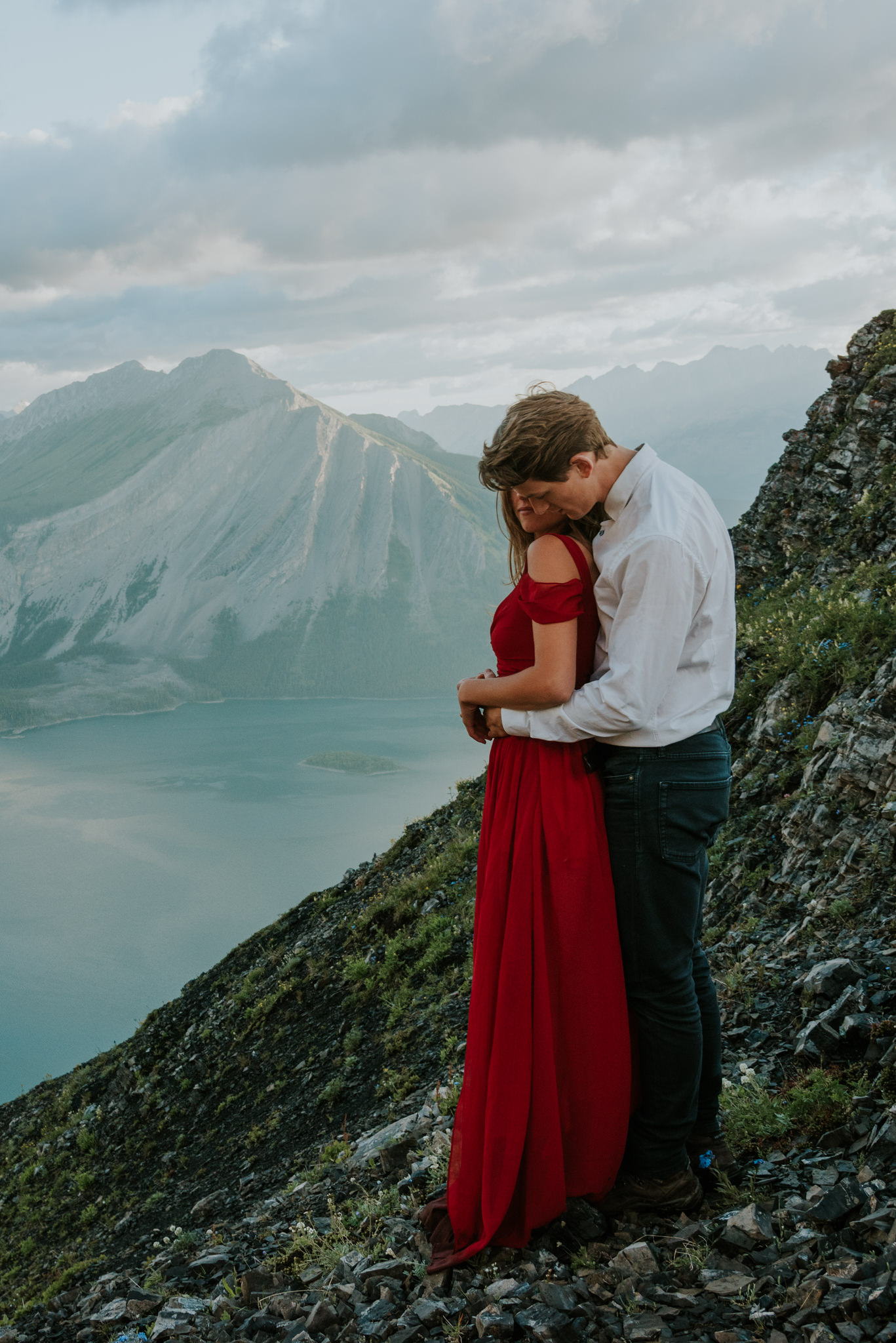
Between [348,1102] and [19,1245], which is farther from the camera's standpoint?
[19,1245]

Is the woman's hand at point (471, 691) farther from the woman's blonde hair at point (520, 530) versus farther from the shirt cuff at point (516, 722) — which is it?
the woman's blonde hair at point (520, 530)

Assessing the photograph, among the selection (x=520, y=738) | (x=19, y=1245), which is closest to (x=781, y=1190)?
(x=520, y=738)

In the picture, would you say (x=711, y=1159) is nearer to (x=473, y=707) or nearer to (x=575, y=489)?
(x=473, y=707)

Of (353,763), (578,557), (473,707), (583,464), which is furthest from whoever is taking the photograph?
(353,763)

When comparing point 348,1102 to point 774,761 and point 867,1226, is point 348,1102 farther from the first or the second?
point 867,1226

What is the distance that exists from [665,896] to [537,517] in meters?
1.38

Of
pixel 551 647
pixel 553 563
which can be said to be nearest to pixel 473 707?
pixel 551 647

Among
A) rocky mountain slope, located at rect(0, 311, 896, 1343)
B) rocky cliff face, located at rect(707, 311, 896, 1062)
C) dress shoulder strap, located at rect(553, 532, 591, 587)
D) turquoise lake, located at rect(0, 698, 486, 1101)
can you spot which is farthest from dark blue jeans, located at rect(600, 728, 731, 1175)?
turquoise lake, located at rect(0, 698, 486, 1101)

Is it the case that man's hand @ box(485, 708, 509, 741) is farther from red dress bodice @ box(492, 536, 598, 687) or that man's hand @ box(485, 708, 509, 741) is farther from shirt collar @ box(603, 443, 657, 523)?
shirt collar @ box(603, 443, 657, 523)

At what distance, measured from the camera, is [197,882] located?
127 metres

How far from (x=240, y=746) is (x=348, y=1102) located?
19683 cm

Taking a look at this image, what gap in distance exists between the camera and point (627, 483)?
2.92 meters

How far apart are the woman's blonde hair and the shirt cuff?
0.53m

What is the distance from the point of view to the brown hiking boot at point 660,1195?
329cm
